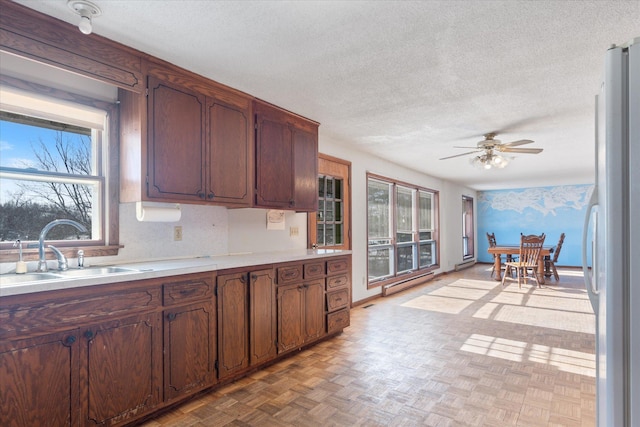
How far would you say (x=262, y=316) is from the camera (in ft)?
9.10

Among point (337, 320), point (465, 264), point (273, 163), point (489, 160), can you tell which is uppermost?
point (489, 160)

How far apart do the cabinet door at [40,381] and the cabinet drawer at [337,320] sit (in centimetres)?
220

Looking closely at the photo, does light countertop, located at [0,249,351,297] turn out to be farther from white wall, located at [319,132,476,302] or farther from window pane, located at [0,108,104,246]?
white wall, located at [319,132,476,302]

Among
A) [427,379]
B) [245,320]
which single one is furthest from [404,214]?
[245,320]

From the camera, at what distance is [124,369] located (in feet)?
6.29

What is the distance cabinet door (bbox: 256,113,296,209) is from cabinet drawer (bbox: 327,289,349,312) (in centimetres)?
101

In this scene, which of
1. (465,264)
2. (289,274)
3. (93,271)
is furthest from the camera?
(465,264)

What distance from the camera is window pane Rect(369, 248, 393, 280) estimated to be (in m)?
5.65

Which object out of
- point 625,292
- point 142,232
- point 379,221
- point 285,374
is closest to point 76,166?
point 142,232

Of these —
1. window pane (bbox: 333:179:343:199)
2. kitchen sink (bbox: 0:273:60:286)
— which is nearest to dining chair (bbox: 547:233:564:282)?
window pane (bbox: 333:179:343:199)

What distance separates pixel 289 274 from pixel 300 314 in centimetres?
40

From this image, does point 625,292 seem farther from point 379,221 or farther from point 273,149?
point 379,221

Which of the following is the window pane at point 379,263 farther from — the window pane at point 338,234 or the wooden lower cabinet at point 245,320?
the wooden lower cabinet at point 245,320

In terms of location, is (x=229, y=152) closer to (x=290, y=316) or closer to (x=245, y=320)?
(x=245, y=320)
